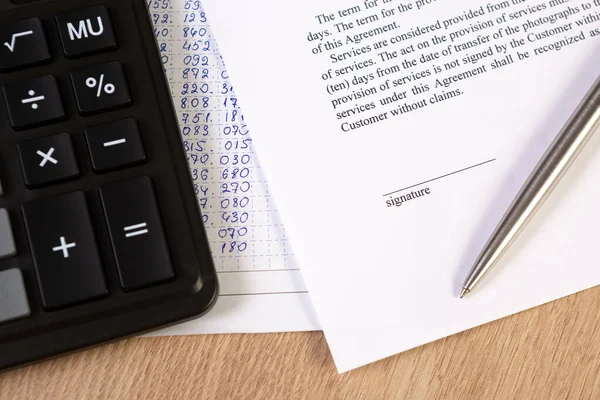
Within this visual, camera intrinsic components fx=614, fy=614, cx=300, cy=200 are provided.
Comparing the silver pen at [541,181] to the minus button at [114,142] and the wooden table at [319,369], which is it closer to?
the wooden table at [319,369]


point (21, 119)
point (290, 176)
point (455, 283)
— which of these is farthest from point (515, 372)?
point (21, 119)

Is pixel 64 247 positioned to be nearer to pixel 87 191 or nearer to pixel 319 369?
pixel 87 191

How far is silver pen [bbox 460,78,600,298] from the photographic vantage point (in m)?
0.32

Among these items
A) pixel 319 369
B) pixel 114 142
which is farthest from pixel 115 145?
pixel 319 369

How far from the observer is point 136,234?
0.29 m

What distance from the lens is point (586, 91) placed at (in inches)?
13.7

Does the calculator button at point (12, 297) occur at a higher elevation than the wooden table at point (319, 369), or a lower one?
higher

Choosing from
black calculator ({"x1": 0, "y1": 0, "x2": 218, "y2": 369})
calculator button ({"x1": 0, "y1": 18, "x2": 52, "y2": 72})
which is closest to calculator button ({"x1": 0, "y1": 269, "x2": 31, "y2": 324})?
black calculator ({"x1": 0, "y1": 0, "x2": 218, "y2": 369})

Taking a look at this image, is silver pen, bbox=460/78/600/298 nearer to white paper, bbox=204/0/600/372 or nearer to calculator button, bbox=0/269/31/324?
white paper, bbox=204/0/600/372

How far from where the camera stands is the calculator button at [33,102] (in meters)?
0.30

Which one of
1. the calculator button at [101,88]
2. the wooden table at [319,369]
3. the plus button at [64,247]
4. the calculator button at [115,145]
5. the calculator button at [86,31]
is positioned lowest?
the wooden table at [319,369]

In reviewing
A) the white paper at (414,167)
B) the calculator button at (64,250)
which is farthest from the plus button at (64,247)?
the white paper at (414,167)

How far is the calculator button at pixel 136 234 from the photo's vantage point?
0.94ft

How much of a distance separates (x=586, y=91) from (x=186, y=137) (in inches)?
9.0
